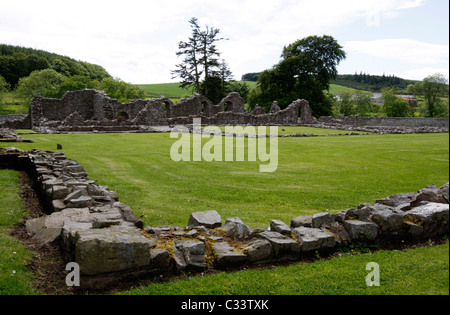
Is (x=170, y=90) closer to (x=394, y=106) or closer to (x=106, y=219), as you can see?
(x=394, y=106)

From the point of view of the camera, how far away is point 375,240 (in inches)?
199

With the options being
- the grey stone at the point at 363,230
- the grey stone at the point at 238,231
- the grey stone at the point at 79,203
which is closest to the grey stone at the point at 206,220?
the grey stone at the point at 238,231

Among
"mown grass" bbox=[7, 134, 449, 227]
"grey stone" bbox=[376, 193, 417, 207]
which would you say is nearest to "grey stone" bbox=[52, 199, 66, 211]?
"mown grass" bbox=[7, 134, 449, 227]

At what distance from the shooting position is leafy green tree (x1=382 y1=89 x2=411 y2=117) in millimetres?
63938

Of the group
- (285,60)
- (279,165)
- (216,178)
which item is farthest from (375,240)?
(285,60)

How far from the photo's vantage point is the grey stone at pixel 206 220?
17.8 feet

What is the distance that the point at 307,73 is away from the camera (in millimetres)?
56188

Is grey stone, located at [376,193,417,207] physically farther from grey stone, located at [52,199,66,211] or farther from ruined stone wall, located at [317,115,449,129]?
ruined stone wall, located at [317,115,449,129]

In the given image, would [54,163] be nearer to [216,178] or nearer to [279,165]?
[216,178]

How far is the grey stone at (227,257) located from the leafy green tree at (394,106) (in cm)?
6813

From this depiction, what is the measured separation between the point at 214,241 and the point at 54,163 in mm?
7271

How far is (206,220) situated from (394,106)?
230 feet
